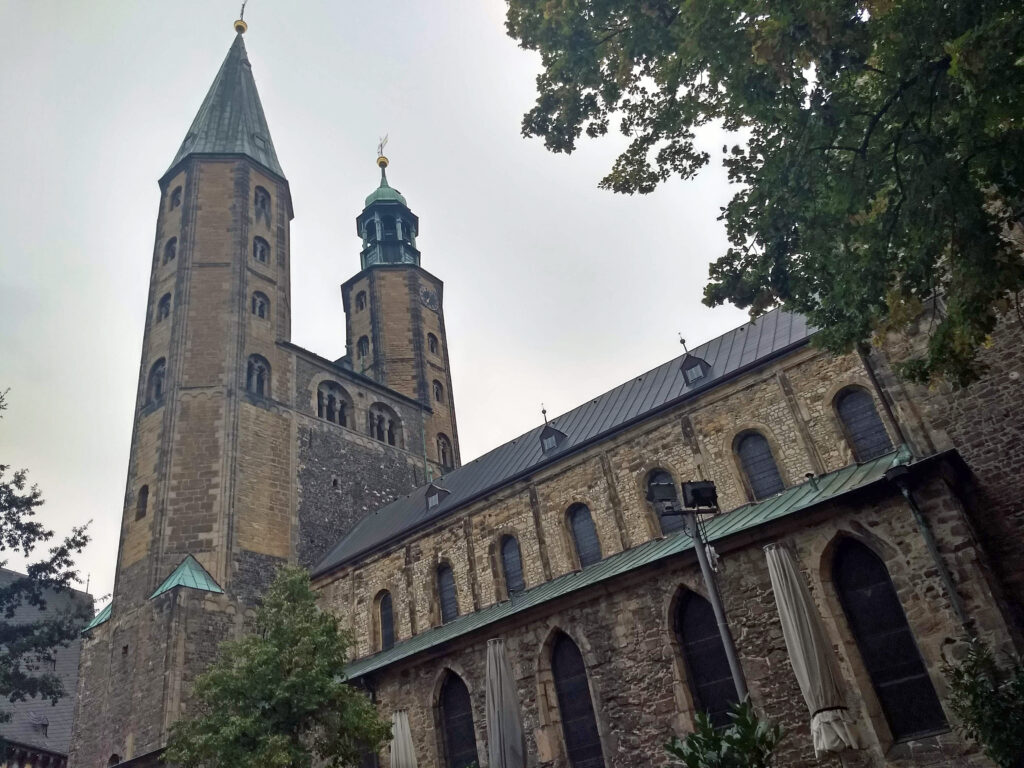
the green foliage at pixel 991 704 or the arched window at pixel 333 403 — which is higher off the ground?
the arched window at pixel 333 403

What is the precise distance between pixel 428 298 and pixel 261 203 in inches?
416

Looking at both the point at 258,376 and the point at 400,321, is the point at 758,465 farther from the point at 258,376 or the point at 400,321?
the point at 400,321

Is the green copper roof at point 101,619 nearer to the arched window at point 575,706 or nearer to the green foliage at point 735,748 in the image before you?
the arched window at point 575,706

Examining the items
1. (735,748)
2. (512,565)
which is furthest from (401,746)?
(735,748)

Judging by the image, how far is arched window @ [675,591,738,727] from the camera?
13.4 meters

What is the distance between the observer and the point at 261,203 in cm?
3180

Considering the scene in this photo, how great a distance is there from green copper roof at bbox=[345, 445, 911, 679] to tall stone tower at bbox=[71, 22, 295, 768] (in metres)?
5.18

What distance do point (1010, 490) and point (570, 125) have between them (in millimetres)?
9503

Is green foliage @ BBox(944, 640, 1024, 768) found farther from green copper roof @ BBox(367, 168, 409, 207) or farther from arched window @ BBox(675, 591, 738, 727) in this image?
green copper roof @ BBox(367, 168, 409, 207)

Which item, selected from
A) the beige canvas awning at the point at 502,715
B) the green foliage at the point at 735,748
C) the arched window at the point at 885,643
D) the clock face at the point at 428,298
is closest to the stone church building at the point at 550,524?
the arched window at the point at 885,643

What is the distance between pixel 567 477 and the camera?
1975 centimetres

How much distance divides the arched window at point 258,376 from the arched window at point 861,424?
1927 centimetres

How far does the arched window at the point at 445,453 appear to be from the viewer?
33812 millimetres

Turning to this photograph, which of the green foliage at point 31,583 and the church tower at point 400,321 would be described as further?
the church tower at point 400,321
